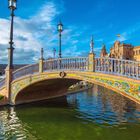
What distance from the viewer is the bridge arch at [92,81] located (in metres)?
14.3

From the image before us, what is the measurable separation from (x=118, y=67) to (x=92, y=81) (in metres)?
2.49

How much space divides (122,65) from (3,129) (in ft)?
28.0

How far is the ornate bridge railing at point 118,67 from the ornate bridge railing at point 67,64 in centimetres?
125

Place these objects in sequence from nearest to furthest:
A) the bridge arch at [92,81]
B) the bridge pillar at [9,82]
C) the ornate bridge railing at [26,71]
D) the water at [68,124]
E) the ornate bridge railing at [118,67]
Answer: the water at [68,124]
the ornate bridge railing at [118,67]
the bridge arch at [92,81]
the ornate bridge railing at [26,71]
the bridge pillar at [9,82]

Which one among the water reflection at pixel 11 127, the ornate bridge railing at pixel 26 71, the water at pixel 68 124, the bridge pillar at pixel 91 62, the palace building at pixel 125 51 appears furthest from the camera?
the palace building at pixel 125 51

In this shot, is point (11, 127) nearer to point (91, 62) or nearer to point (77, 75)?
point (77, 75)

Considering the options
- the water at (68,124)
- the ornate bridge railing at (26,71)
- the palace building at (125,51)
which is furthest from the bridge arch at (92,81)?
the palace building at (125,51)

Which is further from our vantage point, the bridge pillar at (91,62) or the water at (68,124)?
the bridge pillar at (91,62)

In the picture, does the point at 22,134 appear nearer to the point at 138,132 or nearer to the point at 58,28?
the point at 138,132

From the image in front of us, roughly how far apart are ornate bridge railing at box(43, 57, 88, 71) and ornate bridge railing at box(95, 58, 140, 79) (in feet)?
4.11

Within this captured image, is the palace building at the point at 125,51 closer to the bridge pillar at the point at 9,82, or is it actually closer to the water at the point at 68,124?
the bridge pillar at the point at 9,82

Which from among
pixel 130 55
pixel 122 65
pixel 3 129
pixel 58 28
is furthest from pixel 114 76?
pixel 130 55

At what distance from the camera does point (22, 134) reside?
46.4ft

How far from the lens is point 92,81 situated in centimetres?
1686
